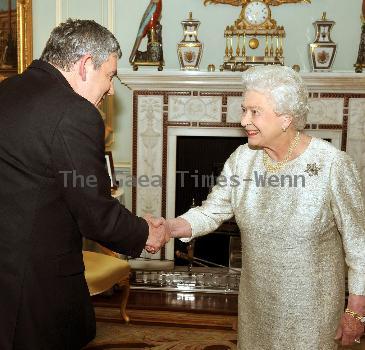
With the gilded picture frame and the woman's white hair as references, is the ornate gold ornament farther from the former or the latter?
the woman's white hair

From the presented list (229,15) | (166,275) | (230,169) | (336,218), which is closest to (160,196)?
(166,275)

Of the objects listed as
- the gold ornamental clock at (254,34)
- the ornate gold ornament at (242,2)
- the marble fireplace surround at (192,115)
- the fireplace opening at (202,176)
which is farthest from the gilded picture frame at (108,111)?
the ornate gold ornament at (242,2)

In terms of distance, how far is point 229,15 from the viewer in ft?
15.4

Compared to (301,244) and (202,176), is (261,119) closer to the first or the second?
(301,244)

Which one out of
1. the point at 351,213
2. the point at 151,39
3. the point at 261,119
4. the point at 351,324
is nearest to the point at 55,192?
the point at 261,119

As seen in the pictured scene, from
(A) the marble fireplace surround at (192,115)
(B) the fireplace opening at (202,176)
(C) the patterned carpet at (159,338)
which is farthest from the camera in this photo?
(B) the fireplace opening at (202,176)

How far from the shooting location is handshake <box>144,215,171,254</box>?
2.17 meters

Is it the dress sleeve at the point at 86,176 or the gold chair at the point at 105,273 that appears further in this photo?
the gold chair at the point at 105,273

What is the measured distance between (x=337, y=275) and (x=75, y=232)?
1.02 metres

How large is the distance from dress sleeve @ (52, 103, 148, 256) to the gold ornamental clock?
3.05m

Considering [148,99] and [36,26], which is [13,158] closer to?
[148,99]

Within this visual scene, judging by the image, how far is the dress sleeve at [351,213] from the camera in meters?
1.80

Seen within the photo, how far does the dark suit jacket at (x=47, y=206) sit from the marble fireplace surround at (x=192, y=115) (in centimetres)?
288

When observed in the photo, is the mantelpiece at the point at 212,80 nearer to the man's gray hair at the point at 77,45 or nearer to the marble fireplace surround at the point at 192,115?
the marble fireplace surround at the point at 192,115
